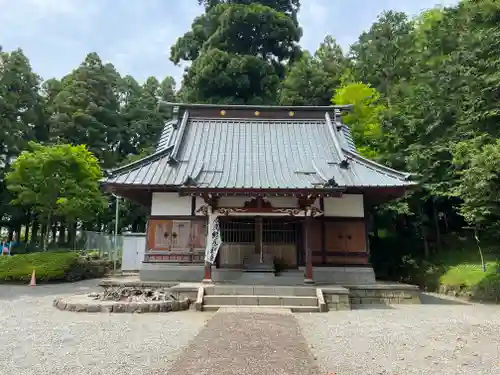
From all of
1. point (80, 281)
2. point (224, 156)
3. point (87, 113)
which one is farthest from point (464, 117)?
point (87, 113)

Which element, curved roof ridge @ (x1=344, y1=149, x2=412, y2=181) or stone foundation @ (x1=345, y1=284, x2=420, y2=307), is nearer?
stone foundation @ (x1=345, y1=284, x2=420, y2=307)

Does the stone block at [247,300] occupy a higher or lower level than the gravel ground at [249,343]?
higher

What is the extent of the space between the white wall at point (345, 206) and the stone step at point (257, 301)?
3962 mm

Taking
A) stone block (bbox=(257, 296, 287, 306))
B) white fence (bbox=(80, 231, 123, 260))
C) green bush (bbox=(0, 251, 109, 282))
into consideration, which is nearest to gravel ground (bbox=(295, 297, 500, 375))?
stone block (bbox=(257, 296, 287, 306))

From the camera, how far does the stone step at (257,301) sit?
10367 mm

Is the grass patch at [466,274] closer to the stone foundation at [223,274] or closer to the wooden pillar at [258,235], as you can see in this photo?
the stone foundation at [223,274]

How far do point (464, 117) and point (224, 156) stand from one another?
10284 mm

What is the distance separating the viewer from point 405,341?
6.64 meters

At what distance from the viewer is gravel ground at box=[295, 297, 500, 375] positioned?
5.16 m

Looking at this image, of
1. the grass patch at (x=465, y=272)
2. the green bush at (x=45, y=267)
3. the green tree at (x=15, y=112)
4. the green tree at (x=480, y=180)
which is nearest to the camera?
the green tree at (x=480, y=180)

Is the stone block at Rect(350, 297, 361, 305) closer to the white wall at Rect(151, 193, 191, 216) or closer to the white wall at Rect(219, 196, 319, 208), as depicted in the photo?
the white wall at Rect(219, 196, 319, 208)

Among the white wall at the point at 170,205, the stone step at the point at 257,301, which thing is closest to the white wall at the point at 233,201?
the white wall at the point at 170,205

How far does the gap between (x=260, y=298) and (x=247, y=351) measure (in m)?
4.95

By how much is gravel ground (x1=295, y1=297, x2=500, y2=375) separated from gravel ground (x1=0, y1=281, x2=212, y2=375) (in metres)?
2.32
